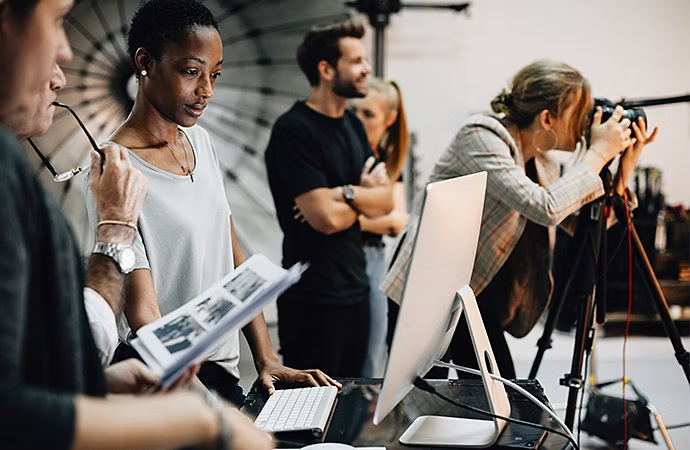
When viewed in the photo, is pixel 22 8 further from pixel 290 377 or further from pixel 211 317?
pixel 290 377

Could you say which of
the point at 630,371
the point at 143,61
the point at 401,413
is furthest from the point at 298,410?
the point at 630,371

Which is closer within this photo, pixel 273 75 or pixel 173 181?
pixel 173 181

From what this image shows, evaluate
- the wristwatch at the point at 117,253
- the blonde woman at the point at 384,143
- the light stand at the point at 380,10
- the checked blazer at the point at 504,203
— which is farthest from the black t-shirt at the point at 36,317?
the light stand at the point at 380,10

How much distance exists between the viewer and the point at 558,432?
1112mm

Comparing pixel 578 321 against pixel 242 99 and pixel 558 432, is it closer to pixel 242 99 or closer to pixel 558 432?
pixel 558 432

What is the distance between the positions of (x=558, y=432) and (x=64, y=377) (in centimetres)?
77

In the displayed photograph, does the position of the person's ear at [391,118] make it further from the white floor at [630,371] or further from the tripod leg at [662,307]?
the tripod leg at [662,307]

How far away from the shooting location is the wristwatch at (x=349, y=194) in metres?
2.23

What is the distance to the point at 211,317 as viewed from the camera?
84 cm

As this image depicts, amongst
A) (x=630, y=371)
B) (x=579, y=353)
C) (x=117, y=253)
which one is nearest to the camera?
(x=117, y=253)

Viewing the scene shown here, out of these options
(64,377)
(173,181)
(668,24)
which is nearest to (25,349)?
(64,377)

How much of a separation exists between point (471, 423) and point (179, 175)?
2.27ft

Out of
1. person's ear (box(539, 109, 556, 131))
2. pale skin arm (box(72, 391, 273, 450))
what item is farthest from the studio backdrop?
pale skin arm (box(72, 391, 273, 450))


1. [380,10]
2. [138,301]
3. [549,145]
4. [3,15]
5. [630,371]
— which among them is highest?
[380,10]
